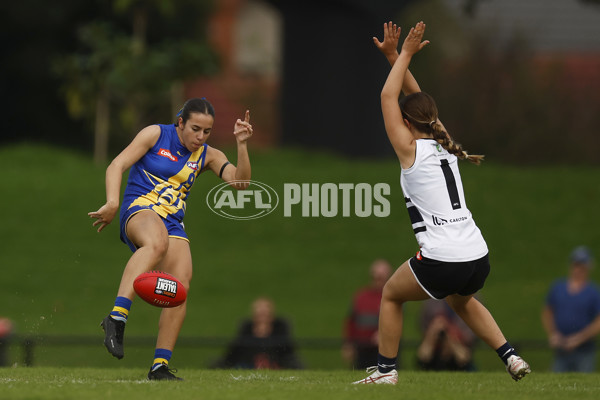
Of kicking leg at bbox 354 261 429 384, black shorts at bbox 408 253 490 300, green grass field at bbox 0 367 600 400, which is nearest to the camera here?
green grass field at bbox 0 367 600 400

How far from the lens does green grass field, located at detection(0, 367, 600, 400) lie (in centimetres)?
599

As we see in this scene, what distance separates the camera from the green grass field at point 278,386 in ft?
19.6

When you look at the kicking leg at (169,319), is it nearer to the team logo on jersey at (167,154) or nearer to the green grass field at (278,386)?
the green grass field at (278,386)

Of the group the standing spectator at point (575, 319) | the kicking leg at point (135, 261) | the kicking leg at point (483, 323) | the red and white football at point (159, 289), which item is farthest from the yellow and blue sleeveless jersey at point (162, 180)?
the standing spectator at point (575, 319)

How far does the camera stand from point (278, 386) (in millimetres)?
6711

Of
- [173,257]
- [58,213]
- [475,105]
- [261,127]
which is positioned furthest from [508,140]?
[173,257]

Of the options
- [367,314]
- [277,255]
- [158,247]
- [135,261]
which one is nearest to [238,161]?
[158,247]

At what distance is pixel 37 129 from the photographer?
28656 mm

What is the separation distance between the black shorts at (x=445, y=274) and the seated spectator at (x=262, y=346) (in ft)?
11.9

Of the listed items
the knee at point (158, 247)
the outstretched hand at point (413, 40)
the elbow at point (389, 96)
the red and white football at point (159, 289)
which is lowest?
the red and white football at point (159, 289)

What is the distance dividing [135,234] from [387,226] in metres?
10.6

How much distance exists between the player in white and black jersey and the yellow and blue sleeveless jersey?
1.62 m

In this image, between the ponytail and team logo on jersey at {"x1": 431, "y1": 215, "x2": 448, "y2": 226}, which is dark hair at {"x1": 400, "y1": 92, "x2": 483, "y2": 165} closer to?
the ponytail

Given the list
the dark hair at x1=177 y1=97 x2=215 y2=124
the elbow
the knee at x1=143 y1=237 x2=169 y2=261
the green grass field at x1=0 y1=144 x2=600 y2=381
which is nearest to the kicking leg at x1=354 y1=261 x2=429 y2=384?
the elbow
